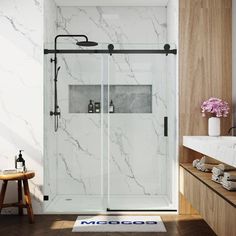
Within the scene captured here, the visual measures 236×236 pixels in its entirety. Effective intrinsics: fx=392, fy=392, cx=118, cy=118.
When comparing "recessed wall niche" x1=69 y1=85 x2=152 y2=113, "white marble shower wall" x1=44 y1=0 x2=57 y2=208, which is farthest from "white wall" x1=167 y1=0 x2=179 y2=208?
"white marble shower wall" x1=44 y1=0 x2=57 y2=208

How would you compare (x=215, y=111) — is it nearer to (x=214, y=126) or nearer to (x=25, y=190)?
(x=214, y=126)

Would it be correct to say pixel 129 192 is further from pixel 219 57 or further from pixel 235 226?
pixel 235 226

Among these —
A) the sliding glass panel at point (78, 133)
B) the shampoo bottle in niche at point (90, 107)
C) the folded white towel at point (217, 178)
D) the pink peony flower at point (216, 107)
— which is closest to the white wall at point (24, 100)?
the sliding glass panel at point (78, 133)

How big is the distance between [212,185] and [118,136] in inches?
67.1

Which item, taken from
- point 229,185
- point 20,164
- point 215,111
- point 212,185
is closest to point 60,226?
point 20,164

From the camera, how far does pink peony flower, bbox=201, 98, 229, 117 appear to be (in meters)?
4.13

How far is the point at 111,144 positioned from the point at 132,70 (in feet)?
2.93

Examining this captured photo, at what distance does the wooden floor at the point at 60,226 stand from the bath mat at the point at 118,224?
80 mm

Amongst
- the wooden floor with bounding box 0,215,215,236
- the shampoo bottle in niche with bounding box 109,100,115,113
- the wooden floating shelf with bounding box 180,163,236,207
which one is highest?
the shampoo bottle in niche with bounding box 109,100,115,113

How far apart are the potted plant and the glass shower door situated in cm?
56

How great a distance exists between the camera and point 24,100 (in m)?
4.32

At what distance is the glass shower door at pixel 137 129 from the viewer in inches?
177

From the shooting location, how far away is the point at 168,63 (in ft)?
14.9

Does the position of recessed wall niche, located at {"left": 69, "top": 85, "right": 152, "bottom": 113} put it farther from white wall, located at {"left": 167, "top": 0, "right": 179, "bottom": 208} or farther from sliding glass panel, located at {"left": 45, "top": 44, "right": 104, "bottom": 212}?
white wall, located at {"left": 167, "top": 0, "right": 179, "bottom": 208}
